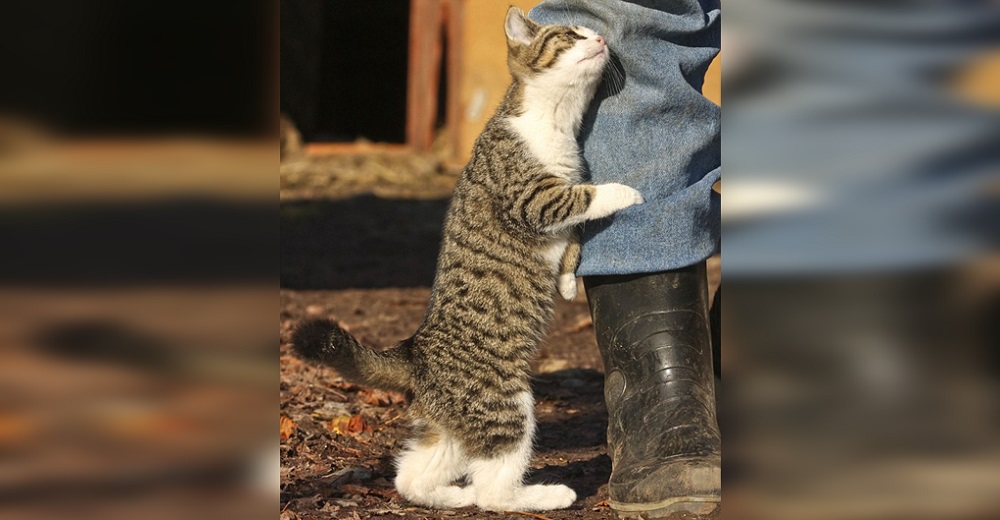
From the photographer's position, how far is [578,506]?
245 centimetres

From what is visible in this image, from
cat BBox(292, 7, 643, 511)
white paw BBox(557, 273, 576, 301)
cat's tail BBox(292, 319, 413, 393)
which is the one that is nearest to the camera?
cat's tail BBox(292, 319, 413, 393)

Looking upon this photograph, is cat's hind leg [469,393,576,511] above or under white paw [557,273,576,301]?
under

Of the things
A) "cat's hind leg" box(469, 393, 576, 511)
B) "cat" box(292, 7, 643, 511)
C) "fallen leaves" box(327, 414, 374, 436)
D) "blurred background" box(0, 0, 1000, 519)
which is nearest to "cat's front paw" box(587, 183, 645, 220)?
"cat" box(292, 7, 643, 511)

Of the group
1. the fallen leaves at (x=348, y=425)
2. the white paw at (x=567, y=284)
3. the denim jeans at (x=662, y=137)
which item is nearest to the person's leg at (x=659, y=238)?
the denim jeans at (x=662, y=137)

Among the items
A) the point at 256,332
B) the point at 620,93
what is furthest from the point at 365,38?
the point at 256,332

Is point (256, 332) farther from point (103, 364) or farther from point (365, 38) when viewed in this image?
point (365, 38)

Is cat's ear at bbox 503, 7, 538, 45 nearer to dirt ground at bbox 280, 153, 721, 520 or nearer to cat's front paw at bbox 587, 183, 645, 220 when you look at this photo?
cat's front paw at bbox 587, 183, 645, 220

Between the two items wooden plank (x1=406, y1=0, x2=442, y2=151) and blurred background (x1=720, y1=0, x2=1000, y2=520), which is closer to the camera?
blurred background (x1=720, y1=0, x2=1000, y2=520)

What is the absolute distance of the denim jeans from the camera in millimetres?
2406

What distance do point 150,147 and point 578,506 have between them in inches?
70.9

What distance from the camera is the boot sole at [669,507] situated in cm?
220

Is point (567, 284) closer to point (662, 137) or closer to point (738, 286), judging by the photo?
point (662, 137)

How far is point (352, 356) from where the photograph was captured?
240 cm

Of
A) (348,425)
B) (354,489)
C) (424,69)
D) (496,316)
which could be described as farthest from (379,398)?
(424,69)
